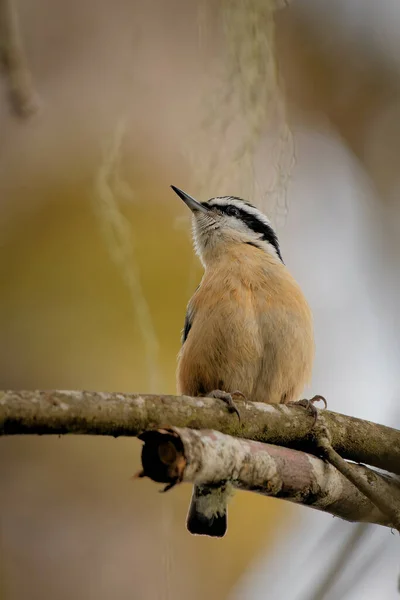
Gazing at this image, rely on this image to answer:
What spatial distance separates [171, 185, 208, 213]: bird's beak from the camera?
4723 mm

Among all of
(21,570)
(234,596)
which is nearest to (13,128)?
(21,570)

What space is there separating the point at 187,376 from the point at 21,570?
1.77 m

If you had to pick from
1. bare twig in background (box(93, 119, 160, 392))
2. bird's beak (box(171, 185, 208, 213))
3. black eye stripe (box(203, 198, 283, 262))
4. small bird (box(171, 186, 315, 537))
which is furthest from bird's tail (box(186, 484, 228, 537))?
bird's beak (box(171, 185, 208, 213))

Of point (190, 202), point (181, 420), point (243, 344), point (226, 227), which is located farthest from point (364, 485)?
point (190, 202)

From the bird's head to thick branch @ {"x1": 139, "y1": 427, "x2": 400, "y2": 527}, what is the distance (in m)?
1.88

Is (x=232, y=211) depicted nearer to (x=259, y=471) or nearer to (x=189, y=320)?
(x=189, y=320)

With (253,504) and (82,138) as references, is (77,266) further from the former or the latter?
(253,504)

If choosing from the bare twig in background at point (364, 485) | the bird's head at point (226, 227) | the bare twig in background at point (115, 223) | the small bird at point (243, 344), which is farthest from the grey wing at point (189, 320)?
the bare twig in background at point (364, 485)

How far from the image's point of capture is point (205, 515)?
3.73 meters

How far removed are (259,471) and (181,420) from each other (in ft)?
0.98

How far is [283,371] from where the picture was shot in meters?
3.75

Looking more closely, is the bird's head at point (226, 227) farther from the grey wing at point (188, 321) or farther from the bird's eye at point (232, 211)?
the grey wing at point (188, 321)

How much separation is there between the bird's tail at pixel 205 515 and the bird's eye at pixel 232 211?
179 centimetres

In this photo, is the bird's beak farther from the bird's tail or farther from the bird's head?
the bird's tail
